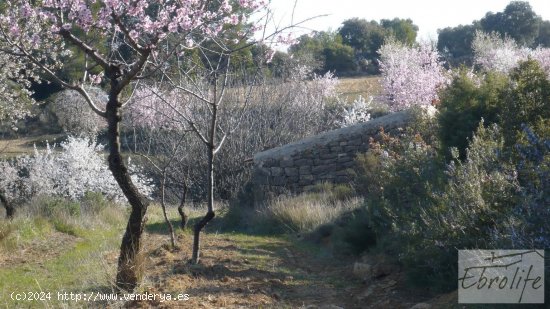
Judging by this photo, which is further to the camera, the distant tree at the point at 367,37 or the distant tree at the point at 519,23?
the distant tree at the point at 519,23

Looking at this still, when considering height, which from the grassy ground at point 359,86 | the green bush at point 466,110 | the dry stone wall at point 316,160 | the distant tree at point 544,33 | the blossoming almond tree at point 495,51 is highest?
the distant tree at point 544,33

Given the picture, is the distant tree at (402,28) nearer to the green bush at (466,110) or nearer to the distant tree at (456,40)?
the distant tree at (456,40)

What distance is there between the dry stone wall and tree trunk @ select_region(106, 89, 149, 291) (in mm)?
10626

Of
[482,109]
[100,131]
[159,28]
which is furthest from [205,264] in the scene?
[100,131]

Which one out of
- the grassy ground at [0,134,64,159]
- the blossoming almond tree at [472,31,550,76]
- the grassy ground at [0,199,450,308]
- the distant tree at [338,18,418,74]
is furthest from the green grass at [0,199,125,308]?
the distant tree at [338,18,418,74]

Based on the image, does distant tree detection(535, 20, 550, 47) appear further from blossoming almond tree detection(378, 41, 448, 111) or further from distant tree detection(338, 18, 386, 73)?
blossoming almond tree detection(378, 41, 448, 111)

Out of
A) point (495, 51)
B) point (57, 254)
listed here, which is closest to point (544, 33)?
point (495, 51)

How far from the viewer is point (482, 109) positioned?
10023 mm

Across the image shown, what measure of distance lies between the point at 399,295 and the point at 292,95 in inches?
654

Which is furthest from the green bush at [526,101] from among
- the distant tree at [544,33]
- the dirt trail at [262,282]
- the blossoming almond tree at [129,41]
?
the distant tree at [544,33]

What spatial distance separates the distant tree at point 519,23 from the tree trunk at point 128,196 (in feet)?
166

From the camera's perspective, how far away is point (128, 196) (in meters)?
6.68

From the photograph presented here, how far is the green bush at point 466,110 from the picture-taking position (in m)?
9.70

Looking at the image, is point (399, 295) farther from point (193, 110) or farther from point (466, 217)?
point (193, 110)
